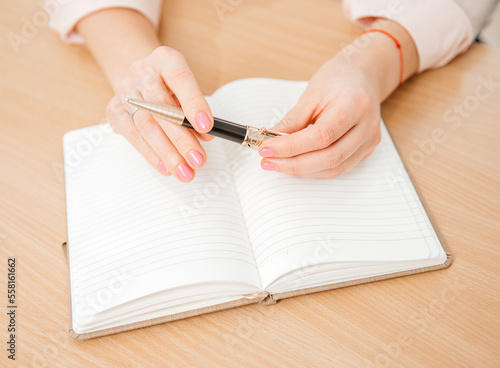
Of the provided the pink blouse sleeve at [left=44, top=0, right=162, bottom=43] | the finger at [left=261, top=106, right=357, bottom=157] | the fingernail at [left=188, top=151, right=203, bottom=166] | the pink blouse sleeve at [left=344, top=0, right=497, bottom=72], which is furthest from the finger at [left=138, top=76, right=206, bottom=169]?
the pink blouse sleeve at [left=344, top=0, right=497, bottom=72]

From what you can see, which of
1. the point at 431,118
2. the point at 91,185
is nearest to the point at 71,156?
the point at 91,185

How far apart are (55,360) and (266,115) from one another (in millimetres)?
515

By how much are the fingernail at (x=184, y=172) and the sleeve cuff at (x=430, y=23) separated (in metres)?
0.54

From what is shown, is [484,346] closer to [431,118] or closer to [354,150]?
[354,150]

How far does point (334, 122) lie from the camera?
637 mm

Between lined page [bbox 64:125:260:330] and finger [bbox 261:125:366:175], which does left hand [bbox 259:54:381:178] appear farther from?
lined page [bbox 64:125:260:330]

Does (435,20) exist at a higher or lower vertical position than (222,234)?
higher

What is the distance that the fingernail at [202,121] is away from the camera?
589mm

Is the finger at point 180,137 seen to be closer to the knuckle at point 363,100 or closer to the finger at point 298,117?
the finger at point 298,117

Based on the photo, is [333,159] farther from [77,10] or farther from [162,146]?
[77,10]

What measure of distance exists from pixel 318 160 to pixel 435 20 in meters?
0.45

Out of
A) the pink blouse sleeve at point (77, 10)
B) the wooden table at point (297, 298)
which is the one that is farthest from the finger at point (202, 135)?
the pink blouse sleeve at point (77, 10)

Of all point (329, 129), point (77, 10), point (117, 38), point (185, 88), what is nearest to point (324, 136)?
point (329, 129)

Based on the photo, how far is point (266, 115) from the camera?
757 millimetres
